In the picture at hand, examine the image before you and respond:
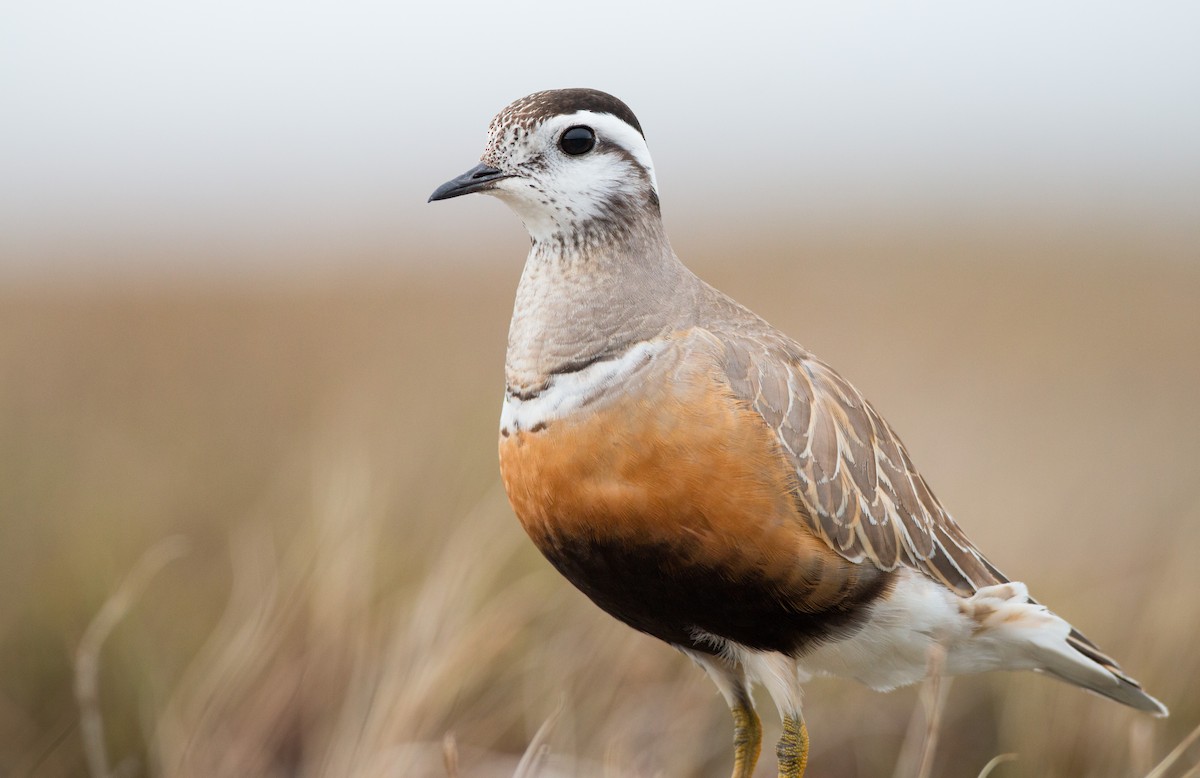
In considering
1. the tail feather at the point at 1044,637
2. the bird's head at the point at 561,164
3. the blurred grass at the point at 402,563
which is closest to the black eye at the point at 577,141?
the bird's head at the point at 561,164

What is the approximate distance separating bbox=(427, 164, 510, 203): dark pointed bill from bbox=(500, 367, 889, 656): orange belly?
29.3 inches

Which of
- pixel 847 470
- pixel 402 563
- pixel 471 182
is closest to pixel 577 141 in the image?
pixel 471 182

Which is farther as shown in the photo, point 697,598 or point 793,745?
point 793,745

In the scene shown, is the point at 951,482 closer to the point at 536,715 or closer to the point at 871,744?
the point at 871,744

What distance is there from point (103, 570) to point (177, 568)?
A: 425 mm

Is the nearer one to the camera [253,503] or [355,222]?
[253,503]

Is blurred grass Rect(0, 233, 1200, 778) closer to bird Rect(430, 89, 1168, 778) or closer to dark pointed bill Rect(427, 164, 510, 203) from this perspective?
bird Rect(430, 89, 1168, 778)

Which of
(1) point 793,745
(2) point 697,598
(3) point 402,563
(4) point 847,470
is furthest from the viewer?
(3) point 402,563

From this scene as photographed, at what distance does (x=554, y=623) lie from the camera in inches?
195

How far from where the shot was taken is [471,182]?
3344 millimetres

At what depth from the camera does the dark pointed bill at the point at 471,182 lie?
331 centimetres

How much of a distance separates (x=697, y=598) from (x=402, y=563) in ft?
8.07

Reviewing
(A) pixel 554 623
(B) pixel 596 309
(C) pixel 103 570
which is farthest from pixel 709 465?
(C) pixel 103 570

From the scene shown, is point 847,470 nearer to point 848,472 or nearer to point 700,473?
point 848,472
